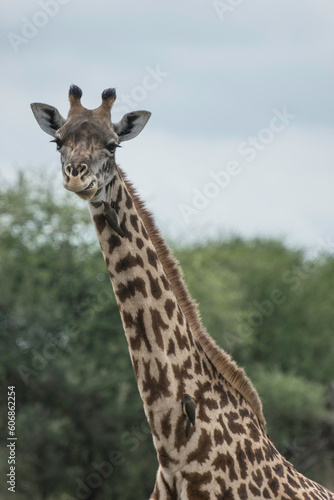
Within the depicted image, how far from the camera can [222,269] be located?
172 feet

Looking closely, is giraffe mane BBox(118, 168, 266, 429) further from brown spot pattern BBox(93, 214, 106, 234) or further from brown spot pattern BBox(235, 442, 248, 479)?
brown spot pattern BBox(235, 442, 248, 479)

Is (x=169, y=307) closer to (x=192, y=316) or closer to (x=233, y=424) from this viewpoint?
(x=192, y=316)

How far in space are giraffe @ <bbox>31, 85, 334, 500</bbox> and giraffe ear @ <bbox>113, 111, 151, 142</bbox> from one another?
0.03ft

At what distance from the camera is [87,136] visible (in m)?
7.10

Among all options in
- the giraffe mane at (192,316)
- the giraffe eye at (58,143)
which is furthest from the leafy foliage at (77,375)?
the giraffe eye at (58,143)

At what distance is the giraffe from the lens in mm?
7055

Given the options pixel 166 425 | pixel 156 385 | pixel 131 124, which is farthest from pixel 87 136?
pixel 166 425

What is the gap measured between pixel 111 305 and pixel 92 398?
4.09 metres

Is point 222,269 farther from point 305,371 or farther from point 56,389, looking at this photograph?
point 56,389

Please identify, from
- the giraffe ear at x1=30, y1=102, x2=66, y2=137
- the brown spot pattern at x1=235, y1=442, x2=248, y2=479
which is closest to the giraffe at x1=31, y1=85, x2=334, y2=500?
the brown spot pattern at x1=235, y1=442, x2=248, y2=479

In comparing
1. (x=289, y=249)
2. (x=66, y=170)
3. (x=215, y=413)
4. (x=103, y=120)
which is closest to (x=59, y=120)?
(x=103, y=120)

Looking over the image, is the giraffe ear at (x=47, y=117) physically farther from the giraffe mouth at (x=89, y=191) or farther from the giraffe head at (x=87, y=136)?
the giraffe mouth at (x=89, y=191)

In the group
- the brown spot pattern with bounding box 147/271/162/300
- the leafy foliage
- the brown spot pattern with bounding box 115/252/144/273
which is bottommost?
the brown spot pattern with bounding box 147/271/162/300

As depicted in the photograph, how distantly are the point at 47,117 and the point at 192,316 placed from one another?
2365 mm
